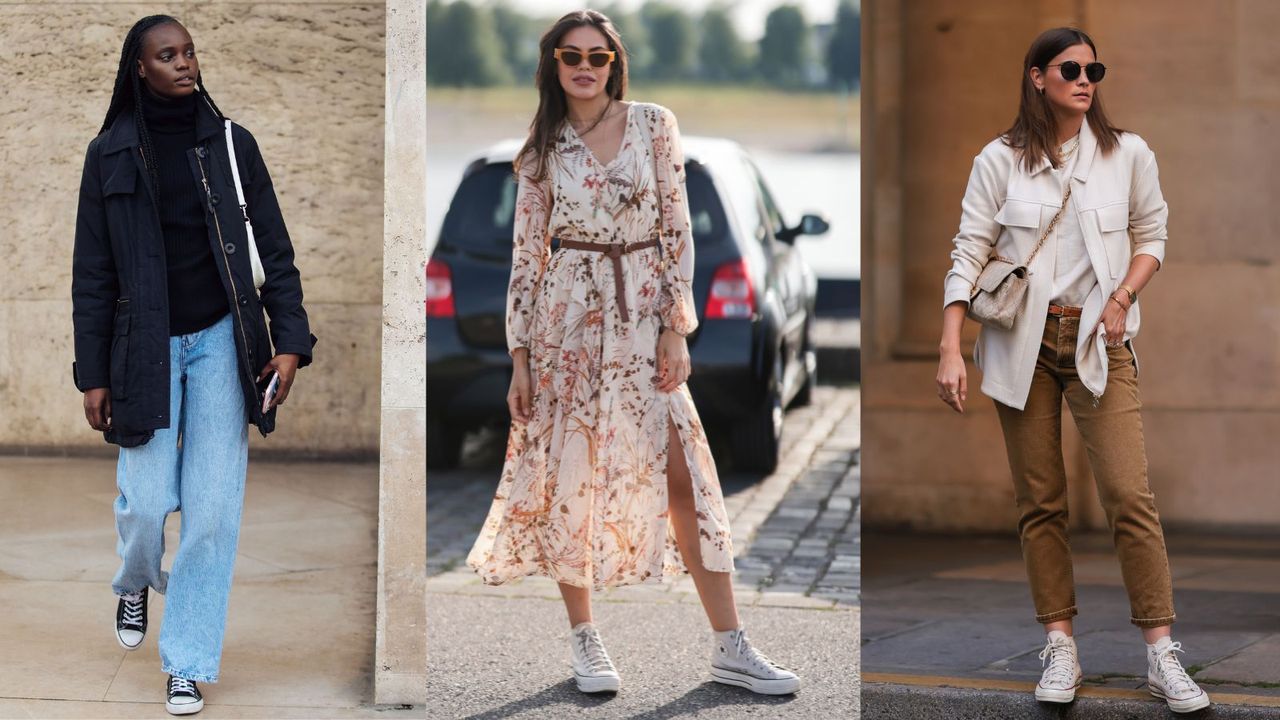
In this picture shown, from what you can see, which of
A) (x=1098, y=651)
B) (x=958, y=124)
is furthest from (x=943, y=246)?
(x=1098, y=651)

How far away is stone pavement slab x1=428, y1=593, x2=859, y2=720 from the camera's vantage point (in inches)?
200

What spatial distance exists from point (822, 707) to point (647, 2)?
2.36 m

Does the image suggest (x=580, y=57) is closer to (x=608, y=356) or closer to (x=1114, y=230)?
(x=608, y=356)

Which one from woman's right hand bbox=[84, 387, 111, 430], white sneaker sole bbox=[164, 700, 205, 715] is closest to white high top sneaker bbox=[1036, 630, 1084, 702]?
white sneaker sole bbox=[164, 700, 205, 715]

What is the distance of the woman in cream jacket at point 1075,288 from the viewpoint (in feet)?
15.9

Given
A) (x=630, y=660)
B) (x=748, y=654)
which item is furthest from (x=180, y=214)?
(x=748, y=654)

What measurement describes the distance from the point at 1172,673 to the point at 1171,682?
0.03 m

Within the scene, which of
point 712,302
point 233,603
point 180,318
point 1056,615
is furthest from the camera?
point 712,302

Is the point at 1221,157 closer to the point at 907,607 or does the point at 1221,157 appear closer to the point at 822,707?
the point at 907,607

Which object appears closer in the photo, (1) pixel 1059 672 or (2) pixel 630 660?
(1) pixel 1059 672

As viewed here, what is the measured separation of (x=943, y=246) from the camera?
8164 mm

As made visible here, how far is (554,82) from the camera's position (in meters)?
5.06

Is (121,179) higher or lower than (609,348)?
higher

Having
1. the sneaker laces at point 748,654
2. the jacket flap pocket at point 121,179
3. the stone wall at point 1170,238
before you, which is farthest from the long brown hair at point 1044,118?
the stone wall at point 1170,238
